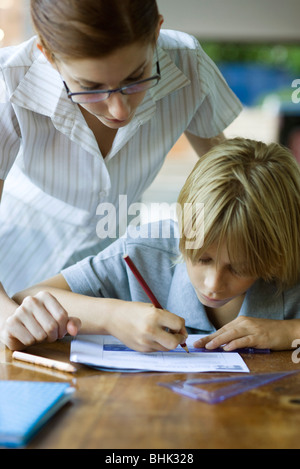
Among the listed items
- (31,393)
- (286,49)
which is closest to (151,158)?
(31,393)

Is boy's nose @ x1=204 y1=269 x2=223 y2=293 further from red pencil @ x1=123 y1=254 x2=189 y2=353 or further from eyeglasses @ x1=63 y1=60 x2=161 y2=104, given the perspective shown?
eyeglasses @ x1=63 y1=60 x2=161 y2=104

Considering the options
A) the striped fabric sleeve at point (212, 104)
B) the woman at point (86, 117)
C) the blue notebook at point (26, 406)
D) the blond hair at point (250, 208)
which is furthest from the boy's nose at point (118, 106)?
the blue notebook at point (26, 406)

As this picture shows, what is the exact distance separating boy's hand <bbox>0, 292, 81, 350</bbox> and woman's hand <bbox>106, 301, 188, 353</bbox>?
9cm

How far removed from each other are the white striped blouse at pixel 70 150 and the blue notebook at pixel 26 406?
66 cm

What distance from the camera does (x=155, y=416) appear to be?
0.73m

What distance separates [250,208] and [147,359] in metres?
0.37

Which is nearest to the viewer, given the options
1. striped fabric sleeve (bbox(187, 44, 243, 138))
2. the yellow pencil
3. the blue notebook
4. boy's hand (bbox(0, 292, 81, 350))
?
the blue notebook

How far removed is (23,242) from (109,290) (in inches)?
18.3

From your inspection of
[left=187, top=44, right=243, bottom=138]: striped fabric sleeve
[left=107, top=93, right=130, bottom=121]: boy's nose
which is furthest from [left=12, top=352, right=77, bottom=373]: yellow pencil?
[left=187, top=44, right=243, bottom=138]: striped fabric sleeve

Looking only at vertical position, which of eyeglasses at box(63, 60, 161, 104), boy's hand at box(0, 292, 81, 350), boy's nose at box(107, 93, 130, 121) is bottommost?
boy's hand at box(0, 292, 81, 350)

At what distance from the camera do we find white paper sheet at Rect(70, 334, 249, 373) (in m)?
0.93

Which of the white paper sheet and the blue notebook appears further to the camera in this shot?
the white paper sheet
